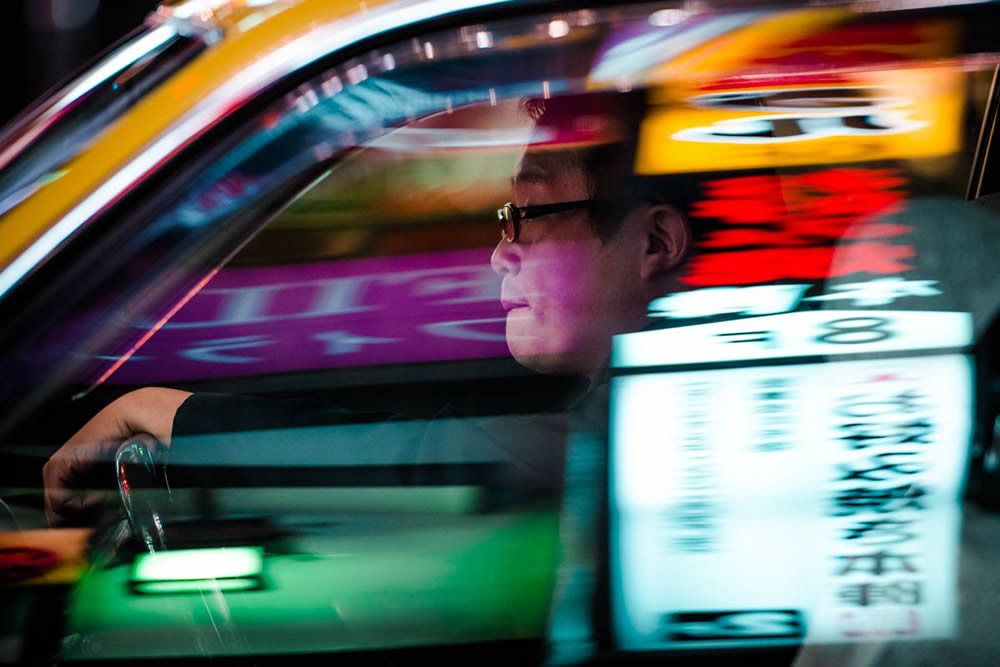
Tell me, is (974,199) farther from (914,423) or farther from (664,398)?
(664,398)

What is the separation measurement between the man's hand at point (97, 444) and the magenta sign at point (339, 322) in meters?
0.04

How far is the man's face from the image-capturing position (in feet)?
4.72

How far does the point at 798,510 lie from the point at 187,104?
920 mm

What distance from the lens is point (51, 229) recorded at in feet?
3.91

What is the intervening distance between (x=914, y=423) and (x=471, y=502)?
59cm

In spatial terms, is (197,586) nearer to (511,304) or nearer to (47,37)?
(511,304)

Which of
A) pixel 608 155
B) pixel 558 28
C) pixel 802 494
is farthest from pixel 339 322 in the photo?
pixel 802 494

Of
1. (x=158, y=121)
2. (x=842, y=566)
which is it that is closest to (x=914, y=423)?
(x=842, y=566)

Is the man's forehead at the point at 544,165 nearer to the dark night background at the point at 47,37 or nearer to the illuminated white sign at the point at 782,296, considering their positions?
the illuminated white sign at the point at 782,296

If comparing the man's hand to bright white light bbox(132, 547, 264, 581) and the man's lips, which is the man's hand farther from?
the man's lips

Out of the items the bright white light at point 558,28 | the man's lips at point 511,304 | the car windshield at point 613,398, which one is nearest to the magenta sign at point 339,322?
the man's lips at point 511,304

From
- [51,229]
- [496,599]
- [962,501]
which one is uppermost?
[51,229]

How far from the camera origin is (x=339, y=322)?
6.33 ft

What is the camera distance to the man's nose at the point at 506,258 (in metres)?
1.57
